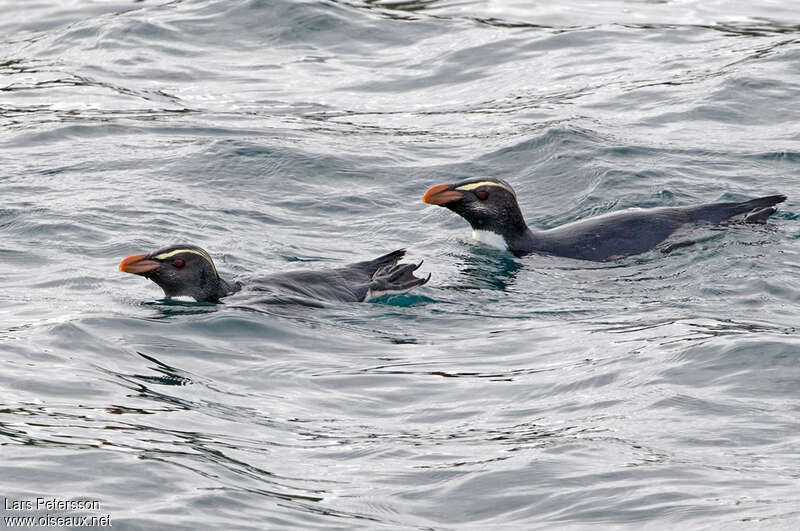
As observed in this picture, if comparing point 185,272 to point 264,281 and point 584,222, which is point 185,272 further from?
point 584,222

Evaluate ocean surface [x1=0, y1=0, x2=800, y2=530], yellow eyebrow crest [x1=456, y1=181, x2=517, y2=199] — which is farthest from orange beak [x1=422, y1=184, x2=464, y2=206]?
ocean surface [x1=0, y1=0, x2=800, y2=530]

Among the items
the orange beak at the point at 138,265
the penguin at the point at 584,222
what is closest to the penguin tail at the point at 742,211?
the penguin at the point at 584,222

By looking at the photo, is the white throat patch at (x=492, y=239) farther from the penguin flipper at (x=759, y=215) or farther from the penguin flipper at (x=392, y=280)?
the penguin flipper at (x=759, y=215)

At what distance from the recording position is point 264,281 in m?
10.6

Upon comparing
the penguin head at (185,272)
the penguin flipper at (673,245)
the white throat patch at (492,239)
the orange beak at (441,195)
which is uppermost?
the orange beak at (441,195)

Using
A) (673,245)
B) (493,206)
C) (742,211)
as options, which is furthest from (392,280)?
(742,211)

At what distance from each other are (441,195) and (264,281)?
2.18m

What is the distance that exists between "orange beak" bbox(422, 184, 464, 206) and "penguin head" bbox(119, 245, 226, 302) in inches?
92.6

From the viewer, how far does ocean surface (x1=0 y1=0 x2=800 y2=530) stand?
6816mm

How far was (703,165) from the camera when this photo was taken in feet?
48.2

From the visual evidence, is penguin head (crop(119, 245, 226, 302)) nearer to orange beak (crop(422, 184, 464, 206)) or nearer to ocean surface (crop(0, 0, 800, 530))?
ocean surface (crop(0, 0, 800, 530))

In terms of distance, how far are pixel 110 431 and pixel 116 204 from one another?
6597 millimetres

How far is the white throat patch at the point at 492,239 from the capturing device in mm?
12383

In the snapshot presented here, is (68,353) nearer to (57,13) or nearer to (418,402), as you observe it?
(418,402)
